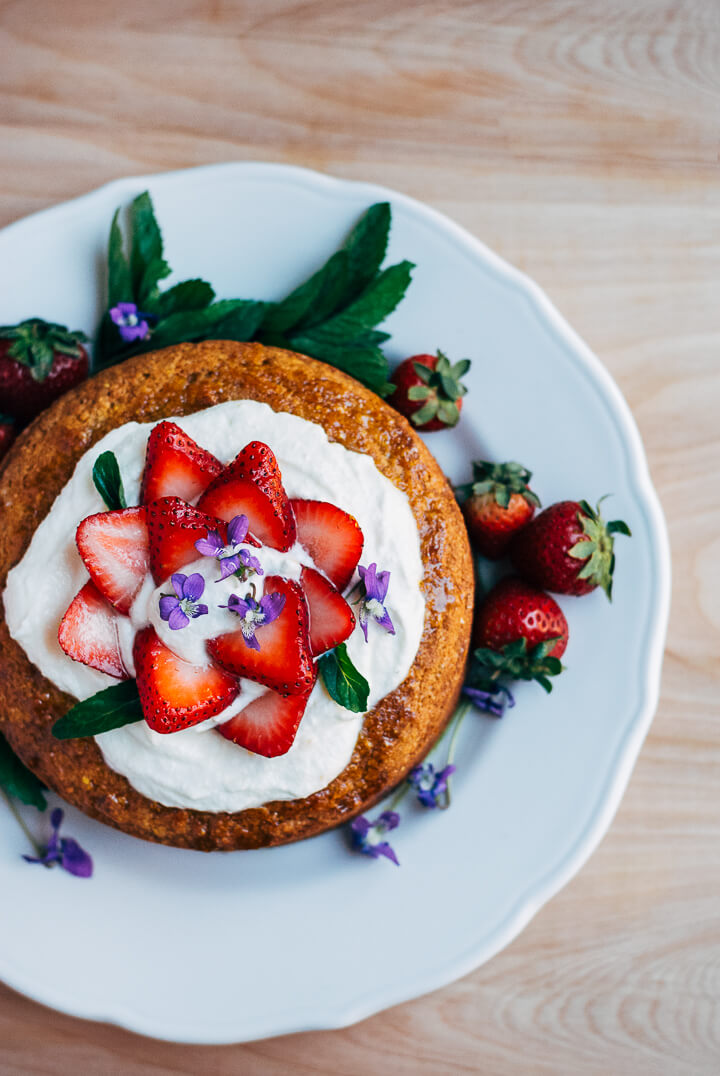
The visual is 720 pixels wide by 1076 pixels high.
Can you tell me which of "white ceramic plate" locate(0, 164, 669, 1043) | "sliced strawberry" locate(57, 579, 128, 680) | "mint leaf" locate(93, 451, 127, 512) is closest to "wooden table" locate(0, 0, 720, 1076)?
"white ceramic plate" locate(0, 164, 669, 1043)

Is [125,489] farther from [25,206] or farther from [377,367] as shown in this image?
[25,206]

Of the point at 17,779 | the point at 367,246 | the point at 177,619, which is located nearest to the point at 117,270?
the point at 367,246

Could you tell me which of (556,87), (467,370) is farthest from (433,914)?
(556,87)

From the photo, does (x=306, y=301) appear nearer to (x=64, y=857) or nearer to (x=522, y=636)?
(x=522, y=636)

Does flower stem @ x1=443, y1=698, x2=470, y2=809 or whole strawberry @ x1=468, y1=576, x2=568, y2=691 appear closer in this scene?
whole strawberry @ x1=468, y1=576, x2=568, y2=691

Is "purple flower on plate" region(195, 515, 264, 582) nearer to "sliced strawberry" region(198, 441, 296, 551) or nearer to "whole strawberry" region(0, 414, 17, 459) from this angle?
"sliced strawberry" region(198, 441, 296, 551)

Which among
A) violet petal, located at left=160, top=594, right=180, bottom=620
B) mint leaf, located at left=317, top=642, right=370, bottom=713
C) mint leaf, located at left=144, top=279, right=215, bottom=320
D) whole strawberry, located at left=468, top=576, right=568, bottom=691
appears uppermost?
mint leaf, located at left=144, top=279, right=215, bottom=320
